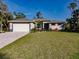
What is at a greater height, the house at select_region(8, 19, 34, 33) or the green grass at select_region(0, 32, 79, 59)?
the house at select_region(8, 19, 34, 33)

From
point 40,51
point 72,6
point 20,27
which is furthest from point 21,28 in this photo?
point 40,51

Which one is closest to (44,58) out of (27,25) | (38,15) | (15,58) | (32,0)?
(15,58)

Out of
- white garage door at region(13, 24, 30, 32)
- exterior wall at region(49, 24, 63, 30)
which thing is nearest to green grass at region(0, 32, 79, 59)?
white garage door at region(13, 24, 30, 32)

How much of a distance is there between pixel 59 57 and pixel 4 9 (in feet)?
127

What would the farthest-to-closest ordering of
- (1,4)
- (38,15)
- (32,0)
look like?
(38,15), (32,0), (1,4)

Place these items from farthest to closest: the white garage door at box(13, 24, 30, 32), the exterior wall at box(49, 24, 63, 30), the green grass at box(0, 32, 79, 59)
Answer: the exterior wall at box(49, 24, 63, 30)
the white garage door at box(13, 24, 30, 32)
the green grass at box(0, 32, 79, 59)

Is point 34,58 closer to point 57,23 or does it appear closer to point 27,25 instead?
point 27,25

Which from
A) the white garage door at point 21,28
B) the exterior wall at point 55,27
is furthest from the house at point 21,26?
the exterior wall at point 55,27

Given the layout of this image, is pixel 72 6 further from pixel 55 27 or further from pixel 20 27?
pixel 20 27

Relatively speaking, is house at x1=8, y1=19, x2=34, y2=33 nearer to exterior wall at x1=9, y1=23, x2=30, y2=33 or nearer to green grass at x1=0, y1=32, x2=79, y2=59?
exterior wall at x1=9, y1=23, x2=30, y2=33

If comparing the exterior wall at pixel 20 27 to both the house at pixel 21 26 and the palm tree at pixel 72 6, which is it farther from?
the palm tree at pixel 72 6

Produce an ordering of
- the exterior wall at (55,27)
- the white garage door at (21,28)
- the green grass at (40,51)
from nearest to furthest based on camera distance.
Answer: the green grass at (40,51) → the white garage door at (21,28) → the exterior wall at (55,27)

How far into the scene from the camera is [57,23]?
56375mm

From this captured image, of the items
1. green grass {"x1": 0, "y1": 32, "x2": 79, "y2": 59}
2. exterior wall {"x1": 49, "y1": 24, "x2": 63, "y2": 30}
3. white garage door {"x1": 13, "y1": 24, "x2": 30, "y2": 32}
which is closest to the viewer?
green grass {"x1": 0, "y1": 32, "x2": 79, "y2": 59}
